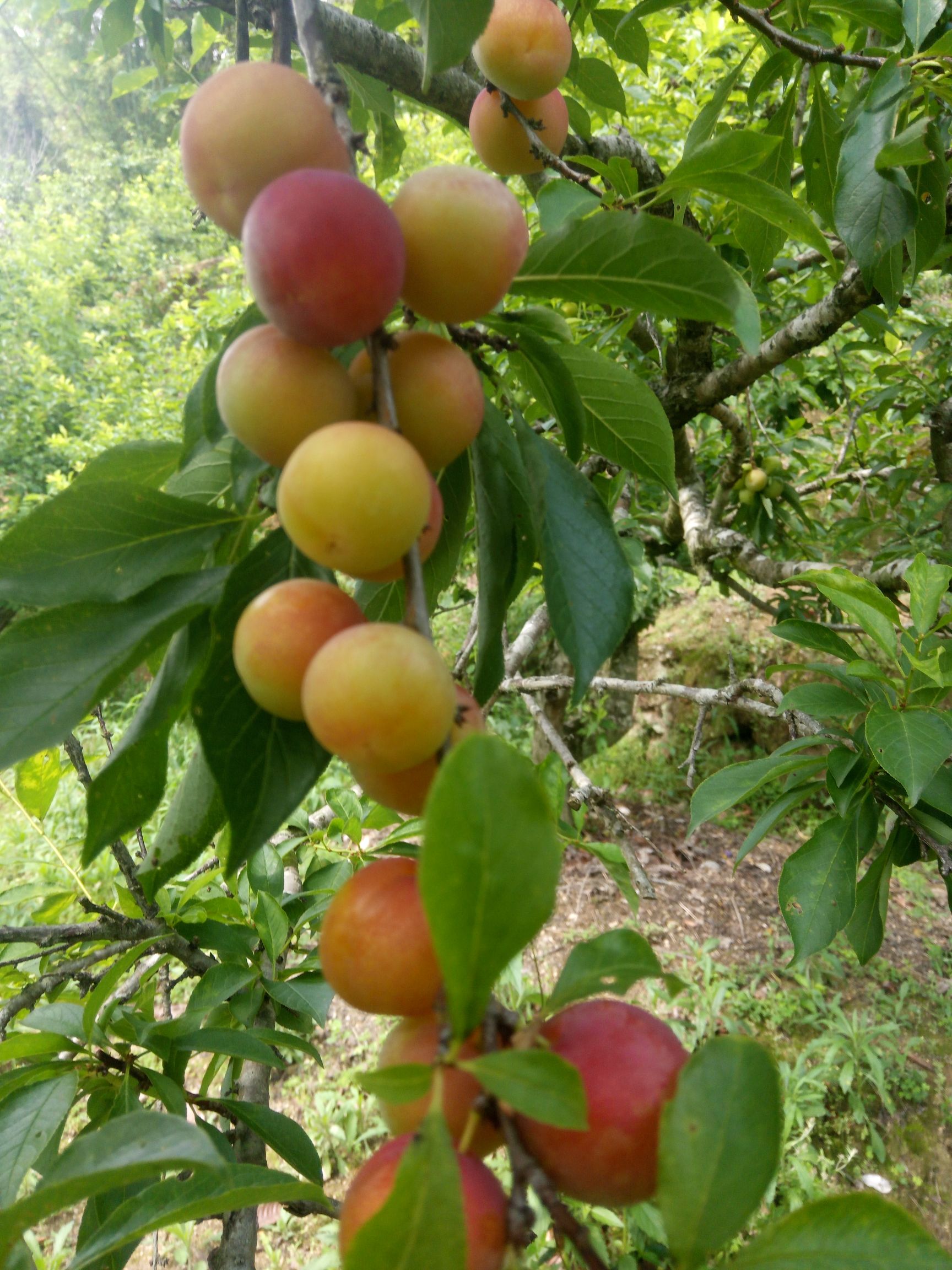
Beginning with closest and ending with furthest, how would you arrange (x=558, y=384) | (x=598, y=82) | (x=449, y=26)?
(x=449, y=26) → (x=558, y=384) → (x=598, y=82)

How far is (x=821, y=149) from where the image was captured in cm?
136

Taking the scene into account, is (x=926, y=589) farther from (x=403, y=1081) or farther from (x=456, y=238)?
(x=403, y=1081)

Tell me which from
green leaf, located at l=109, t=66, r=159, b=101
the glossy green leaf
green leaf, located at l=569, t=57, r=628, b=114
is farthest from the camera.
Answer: green leaf, located at l=109, t=66, r=159, b=101

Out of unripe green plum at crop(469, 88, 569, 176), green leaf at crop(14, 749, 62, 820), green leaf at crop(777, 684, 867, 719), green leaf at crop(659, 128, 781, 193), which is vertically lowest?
green leaf at crop(777, 684, 867, 719)

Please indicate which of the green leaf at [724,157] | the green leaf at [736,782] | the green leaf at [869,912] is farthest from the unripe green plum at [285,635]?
the green leaf at [869,912]

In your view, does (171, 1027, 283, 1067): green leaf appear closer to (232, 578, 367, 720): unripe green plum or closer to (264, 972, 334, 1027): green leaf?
(264, 972, 334, 1027): green leaf

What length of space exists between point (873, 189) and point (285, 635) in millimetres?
1148

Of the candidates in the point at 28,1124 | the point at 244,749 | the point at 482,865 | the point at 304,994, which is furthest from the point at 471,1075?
the point at 304,994

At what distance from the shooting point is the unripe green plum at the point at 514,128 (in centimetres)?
94

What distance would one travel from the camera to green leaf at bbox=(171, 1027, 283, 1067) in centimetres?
87

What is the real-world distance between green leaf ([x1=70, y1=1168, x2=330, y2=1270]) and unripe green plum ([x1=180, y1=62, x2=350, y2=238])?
576mm

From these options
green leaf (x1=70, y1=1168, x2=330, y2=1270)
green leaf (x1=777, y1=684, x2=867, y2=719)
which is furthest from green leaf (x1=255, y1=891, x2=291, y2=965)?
green leaf (x1=777, y1=684, x2=867, y2=719)

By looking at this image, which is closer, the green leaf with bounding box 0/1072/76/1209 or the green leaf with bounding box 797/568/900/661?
the green leaf with bounding box 0/1072/76/1209

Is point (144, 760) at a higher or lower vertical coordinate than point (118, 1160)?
higher
